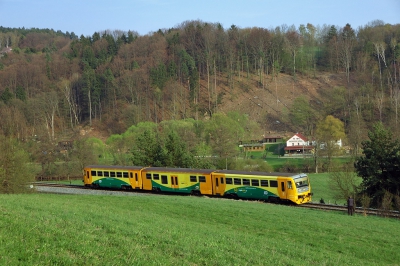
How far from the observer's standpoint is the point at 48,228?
12.9m

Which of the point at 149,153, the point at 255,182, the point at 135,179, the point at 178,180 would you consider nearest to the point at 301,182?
the point at 255,182

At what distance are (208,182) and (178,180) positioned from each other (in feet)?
10.4

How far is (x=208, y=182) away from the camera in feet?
124

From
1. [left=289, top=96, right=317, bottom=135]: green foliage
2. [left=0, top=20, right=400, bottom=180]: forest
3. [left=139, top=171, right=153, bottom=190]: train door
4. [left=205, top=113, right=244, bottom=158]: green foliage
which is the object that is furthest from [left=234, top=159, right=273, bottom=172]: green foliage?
[left=289, top=96, right=317, bottom=135]: green foliage

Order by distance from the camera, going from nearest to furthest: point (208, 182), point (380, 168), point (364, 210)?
point (364, 210) < point (380, 168) < point (208, 182)

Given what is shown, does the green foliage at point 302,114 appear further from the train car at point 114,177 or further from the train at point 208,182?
the train at point 208,182

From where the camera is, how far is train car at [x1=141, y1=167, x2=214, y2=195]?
38.1m

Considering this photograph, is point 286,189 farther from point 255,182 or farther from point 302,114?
point 302,114

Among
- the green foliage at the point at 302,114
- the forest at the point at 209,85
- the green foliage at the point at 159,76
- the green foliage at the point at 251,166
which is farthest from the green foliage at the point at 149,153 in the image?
the green foliage at the point at 159,76

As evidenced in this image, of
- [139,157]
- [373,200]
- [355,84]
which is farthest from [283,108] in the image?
[373,200]

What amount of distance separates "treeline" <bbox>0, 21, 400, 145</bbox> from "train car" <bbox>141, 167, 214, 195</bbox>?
2061 inches

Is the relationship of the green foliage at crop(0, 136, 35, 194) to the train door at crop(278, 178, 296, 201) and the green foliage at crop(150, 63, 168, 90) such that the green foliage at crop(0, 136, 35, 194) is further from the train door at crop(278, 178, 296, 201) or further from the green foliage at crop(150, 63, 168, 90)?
the green foliage at crop(150, 63, 168, 90)

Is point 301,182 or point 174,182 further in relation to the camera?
point 174,182

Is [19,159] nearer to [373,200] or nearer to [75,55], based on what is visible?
[373,200]
